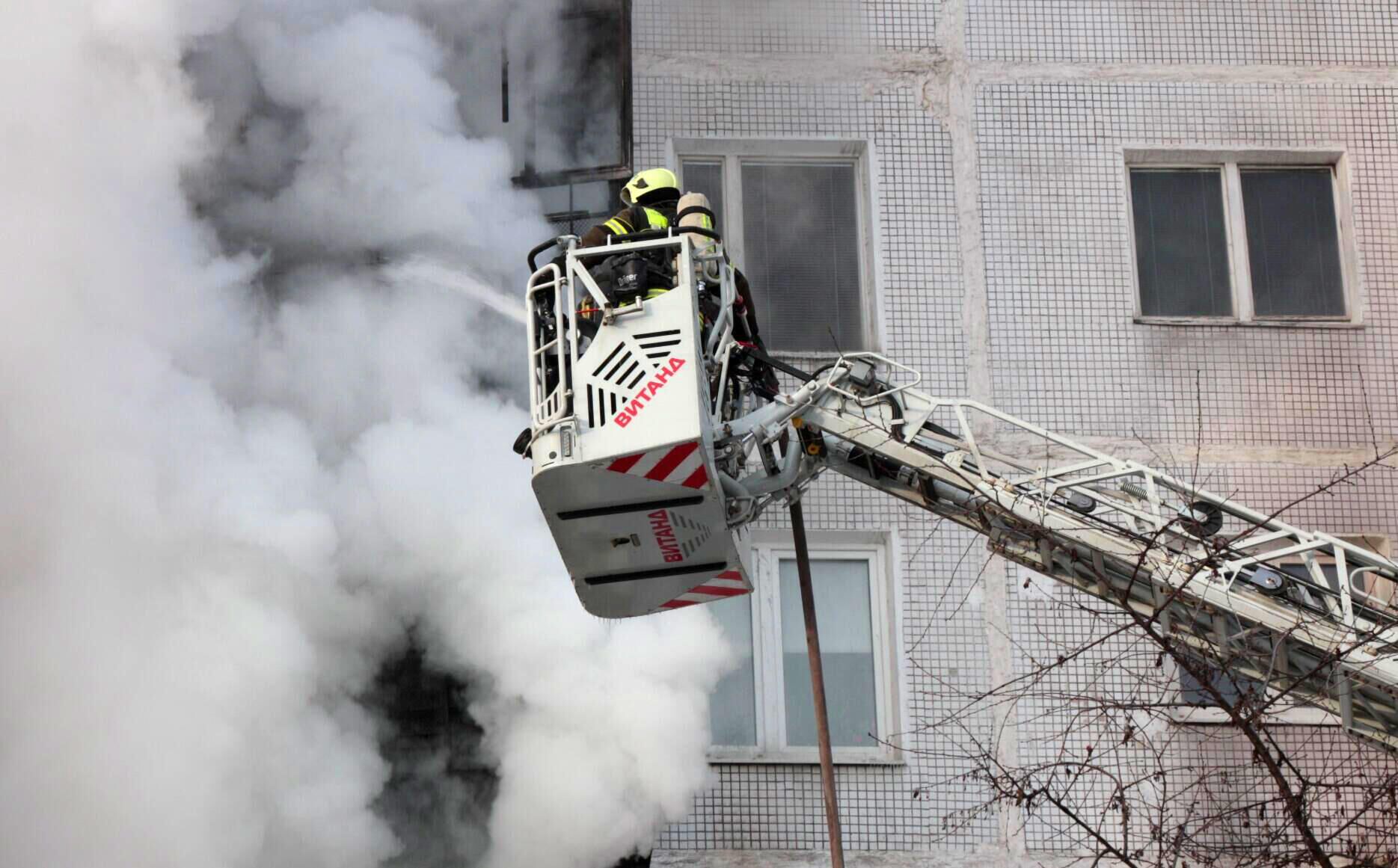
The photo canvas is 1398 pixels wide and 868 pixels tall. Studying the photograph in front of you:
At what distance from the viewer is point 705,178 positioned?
11570mm

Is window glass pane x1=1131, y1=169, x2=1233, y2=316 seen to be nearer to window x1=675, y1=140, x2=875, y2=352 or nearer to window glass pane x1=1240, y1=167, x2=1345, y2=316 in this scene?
window glass pane x1=1240, y1=167, x2=1345, y2=316

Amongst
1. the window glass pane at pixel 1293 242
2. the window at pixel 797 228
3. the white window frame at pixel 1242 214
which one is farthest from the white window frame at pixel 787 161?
the window glass pane at pixel 1293 242

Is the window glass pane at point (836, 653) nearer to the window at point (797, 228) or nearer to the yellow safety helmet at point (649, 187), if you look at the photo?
the window at point (797, 228)

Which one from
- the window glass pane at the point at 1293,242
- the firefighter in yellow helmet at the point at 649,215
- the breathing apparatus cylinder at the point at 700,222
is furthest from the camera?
the window glass pane at the point at 1293,242

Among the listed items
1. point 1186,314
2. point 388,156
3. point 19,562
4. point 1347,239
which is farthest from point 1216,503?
point 19,562

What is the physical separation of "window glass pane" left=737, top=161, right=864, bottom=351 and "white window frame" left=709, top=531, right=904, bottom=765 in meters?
1.22

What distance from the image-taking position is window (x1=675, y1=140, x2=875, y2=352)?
1135 cm

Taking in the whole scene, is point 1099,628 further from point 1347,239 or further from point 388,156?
point 388,156

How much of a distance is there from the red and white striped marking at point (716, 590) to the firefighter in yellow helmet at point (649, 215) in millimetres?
1085

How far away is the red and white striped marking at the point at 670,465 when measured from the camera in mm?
7574

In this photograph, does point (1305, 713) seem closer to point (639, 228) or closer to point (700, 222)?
point (700, 222)

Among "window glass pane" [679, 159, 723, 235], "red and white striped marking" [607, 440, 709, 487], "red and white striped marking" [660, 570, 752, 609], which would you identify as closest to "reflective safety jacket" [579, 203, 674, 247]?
"red and white striped marking" [607, 440, 709, 487]

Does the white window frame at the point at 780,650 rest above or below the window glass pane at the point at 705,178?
below

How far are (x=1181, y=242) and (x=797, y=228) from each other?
2402mm
